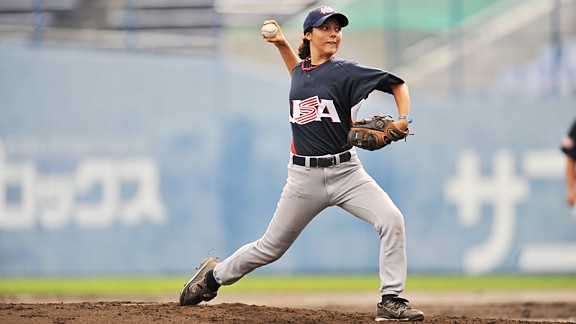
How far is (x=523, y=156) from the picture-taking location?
39.1 feet

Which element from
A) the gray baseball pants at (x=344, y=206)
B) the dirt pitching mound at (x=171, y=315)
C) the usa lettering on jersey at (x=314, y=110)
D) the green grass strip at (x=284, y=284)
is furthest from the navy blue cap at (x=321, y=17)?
the green grass strip at (x=284, y=284)

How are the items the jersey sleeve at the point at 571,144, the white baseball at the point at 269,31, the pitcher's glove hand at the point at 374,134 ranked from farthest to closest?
the jersey sleeve at the point at 571,144 < the white baseball at the point at 269,31 < the pitcher's glove hand at the point at 374,134

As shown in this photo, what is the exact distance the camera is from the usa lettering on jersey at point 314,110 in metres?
5.45

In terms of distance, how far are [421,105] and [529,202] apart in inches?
74.5

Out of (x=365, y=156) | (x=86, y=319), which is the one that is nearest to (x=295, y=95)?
(x=86, y=319)

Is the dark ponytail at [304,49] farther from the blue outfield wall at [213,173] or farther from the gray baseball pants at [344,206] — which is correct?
the blue outfield wall at [213,173]

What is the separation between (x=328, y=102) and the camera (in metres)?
5.44

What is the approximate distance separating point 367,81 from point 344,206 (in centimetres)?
78

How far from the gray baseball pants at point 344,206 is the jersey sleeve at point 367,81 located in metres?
0.39

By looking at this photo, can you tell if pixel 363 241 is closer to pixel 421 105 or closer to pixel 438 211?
pixel 438 211

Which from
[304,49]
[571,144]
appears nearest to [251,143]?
[571,144]

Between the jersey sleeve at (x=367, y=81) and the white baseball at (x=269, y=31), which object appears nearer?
the jersey sleeve at (x=367, y=81)

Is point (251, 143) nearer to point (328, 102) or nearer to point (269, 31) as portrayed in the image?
point (269, 31)

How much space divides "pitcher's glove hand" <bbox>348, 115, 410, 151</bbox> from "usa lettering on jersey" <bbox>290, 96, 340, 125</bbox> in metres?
0.20
